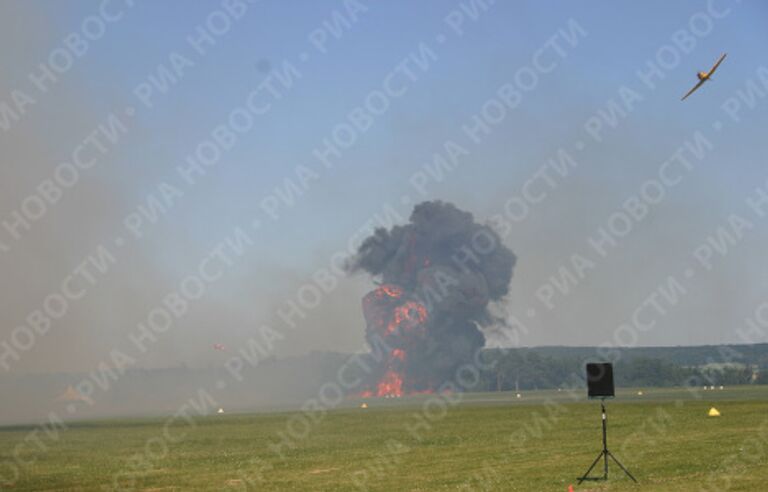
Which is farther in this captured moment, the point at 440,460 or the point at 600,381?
the point at 440,460

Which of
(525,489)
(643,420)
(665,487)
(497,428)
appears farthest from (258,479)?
(643,420)

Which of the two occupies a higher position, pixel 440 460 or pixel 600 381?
pixel 600 381

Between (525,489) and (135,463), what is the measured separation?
75.0 ft

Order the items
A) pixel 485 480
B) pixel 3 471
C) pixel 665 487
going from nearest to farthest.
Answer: pixel 665 487
pixel 485 480
pixel 3 471

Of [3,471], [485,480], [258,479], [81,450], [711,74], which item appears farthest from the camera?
[81,450]

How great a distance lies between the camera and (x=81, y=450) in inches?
2090

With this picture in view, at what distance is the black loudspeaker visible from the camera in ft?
80.8

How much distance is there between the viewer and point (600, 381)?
80.9 ft

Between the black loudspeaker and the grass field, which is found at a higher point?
the black loudspeaker

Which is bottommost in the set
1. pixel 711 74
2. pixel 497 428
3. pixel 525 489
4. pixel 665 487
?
pixel 497 428

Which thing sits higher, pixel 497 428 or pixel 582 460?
pixel 582 460

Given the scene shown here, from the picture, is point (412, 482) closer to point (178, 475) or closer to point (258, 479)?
point (258, 479)

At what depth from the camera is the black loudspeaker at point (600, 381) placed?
24.6 meters

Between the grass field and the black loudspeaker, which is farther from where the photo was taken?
the grass field
